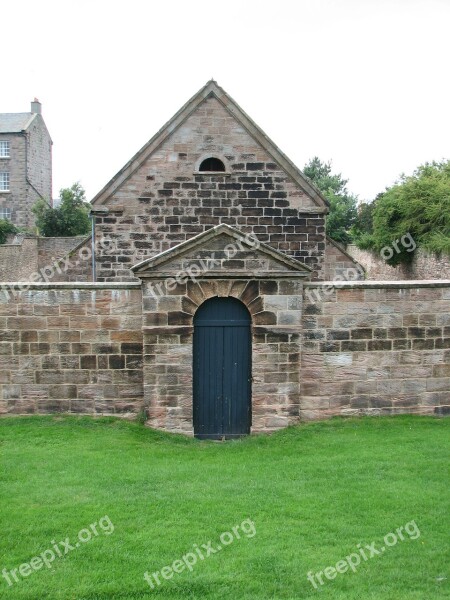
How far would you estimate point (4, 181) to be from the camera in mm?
46938

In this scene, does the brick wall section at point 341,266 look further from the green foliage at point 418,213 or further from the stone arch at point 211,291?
the green foliage at point 418,213

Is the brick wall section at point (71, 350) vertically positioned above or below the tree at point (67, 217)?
below

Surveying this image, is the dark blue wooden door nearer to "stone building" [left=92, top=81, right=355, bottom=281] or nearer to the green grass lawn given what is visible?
the green grass lawn

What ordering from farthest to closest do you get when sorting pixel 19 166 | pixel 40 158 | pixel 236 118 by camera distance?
pixel 40 158, pixel 19 166, pixel 236 118

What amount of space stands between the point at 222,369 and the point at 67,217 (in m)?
33.8

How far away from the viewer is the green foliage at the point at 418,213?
2580 centimetres

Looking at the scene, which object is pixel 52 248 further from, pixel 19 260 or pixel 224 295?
pixel 224 295

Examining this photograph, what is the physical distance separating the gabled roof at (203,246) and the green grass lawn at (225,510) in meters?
2.73

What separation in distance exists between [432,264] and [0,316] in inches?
824

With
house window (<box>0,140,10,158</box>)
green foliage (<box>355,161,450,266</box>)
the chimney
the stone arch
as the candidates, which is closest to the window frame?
house window (<box>0,140,10,158</box>)

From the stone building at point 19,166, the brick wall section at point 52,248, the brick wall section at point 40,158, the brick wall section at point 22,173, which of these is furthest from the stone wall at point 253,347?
the brick wall section at point 40,158

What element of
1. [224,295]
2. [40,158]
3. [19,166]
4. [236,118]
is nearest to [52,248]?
[19,166]

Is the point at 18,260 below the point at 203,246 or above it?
above

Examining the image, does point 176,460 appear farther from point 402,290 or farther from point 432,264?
point 432,264
